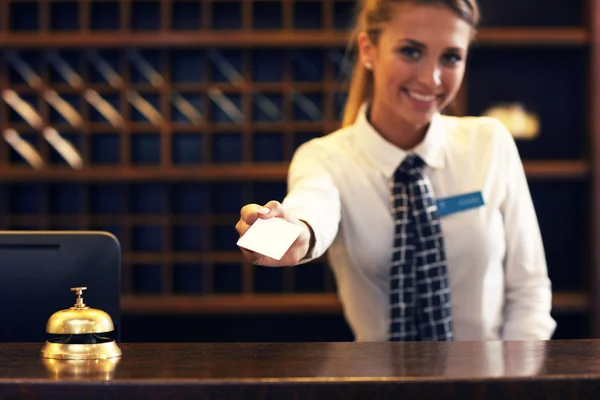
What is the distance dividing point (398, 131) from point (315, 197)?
34cm

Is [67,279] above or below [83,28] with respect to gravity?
below

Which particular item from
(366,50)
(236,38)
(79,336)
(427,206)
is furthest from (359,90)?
(236,38)

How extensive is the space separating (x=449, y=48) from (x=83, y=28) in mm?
1840

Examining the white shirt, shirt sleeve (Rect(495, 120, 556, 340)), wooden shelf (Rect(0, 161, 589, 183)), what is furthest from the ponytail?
wooden shelf (Rect(0, 161, 589, 183))

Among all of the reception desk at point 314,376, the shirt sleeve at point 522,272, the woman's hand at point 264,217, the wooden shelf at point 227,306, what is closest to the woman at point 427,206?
the shirt sleeve at point 522,272

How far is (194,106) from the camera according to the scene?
3.53 meters

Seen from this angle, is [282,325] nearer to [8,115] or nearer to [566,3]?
[8,115]

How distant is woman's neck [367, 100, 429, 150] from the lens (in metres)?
2.09

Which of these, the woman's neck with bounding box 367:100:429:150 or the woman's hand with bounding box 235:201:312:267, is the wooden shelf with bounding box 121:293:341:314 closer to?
the woman's neck with bounding box 367:100:429:150

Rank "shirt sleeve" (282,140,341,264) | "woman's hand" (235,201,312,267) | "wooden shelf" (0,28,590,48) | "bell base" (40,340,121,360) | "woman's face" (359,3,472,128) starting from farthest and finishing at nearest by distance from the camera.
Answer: "wooden shelf" (0,28,590,48) < "woman's face" (359,3,472,128) < "shirt sleeve" (282,140,341,264) < "woman's hand" (235,201,312,267) < "bell base" (40,340,121,360)

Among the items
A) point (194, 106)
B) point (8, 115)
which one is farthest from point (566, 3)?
point (8, 115)

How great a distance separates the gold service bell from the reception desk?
3 centimetres

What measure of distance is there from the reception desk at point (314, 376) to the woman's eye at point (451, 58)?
0.86m

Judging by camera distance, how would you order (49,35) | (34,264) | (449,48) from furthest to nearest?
(49,35)
(449,48)
(34,264)
